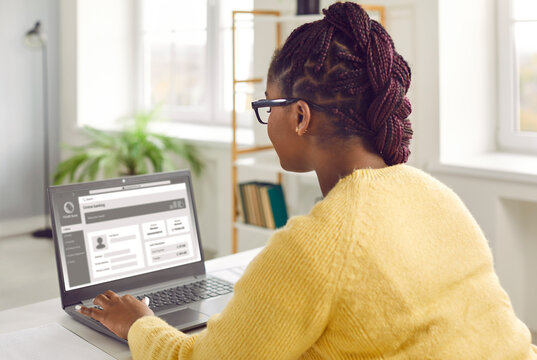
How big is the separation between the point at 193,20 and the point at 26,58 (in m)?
1.34

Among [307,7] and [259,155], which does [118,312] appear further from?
[259,155]

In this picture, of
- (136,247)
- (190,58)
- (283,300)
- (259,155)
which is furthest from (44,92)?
(283,300)

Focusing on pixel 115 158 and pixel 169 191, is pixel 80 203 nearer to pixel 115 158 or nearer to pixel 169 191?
pixel 169 191

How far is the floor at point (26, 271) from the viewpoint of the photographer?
381 cm

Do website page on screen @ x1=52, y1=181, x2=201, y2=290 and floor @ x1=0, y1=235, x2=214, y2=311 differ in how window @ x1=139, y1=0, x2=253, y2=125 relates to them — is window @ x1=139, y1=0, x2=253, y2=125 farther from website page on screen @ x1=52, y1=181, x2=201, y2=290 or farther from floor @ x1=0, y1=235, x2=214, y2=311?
website page on screen @ x1=52, y1=181, x2=201, y2=290

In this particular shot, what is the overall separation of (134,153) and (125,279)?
9.81 feet

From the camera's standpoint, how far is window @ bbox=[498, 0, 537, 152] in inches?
121

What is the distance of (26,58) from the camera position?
5.11 m

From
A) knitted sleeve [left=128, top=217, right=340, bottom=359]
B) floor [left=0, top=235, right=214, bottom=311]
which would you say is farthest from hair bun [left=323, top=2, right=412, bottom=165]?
floor [left=0, top=235, right=214, bottom=311]

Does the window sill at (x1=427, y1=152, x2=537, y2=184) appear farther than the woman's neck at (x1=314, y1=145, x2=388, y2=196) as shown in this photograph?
Yes

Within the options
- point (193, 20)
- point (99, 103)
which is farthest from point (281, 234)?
point (99, 103)

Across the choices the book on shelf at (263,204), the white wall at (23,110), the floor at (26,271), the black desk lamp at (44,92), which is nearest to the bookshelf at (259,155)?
the book on shelf at (263,204)

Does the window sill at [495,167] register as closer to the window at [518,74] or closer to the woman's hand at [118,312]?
the window at [518,74]

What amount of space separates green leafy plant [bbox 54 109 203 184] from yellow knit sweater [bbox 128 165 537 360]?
3.45 metres
